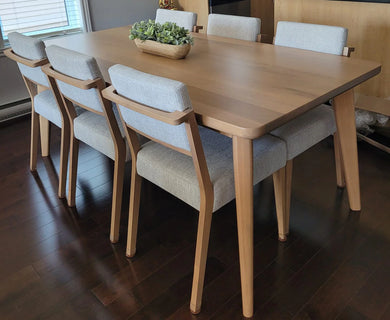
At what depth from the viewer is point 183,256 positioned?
1777mm

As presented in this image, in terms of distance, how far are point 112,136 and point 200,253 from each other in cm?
64

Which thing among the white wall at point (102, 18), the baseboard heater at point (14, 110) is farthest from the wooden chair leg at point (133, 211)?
the white wall at point (102, 18)

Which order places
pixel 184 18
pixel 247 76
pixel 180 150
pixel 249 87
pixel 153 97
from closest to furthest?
pixel 153 97 → pixel 180 150 → pixel 249 87 → pixel 247 76 → pixel 184 18

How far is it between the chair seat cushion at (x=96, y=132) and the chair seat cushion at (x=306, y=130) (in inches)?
27.7

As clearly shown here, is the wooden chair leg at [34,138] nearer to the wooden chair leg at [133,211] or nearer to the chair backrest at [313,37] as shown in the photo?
the wooden chair leg at [133,211]

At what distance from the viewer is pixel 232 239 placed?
6.11 feet

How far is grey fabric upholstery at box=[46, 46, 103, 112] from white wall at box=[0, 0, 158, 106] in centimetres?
171

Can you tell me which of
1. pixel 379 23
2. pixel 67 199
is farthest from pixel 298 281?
pixel 379 23

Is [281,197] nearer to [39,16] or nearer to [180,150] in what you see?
[180,150]

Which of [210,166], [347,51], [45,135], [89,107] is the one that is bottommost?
[45,135]

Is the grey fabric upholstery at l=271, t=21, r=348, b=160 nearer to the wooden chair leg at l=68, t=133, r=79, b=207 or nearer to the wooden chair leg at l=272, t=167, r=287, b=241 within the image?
the wooden chair leg at l=272, t=167, r=287, b=241

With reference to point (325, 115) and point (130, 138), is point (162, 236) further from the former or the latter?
point (325, 115)

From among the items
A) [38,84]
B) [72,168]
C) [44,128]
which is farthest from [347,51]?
[44,128]

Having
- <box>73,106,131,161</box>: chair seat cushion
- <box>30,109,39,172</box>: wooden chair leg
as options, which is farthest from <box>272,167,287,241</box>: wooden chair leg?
<box>30,109,39,172</box>: wooden chair leg
